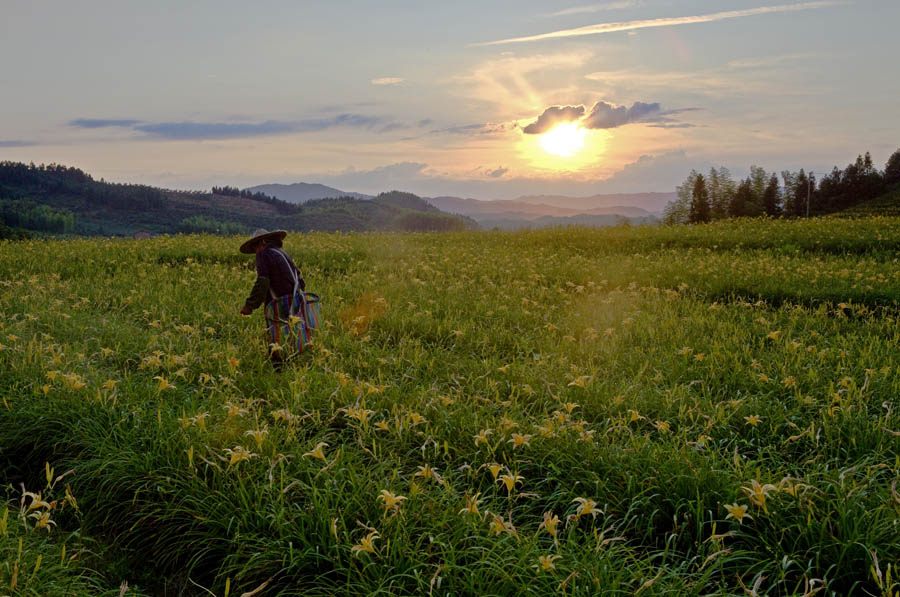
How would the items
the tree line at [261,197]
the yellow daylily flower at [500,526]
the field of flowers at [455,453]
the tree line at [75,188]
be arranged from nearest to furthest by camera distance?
the yellow daylily flower at [500,526], the field of flowers at [455,453], the tree line at [75,188], the tree line at [261,197]

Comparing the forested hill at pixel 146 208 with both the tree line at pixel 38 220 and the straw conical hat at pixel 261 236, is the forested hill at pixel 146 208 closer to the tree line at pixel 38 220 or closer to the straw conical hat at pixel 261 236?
the tree line at pixel 38 220

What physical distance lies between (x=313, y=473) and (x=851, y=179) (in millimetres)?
101343

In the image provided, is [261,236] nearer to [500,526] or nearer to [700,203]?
[500,526]

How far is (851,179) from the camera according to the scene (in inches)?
3243

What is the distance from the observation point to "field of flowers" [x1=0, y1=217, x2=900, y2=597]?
2.92 m

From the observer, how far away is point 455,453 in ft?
13.9

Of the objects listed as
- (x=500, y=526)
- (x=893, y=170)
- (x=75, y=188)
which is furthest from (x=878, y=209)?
(x=75, y=188)

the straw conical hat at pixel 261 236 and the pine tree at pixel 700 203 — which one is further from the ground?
the pine tree at pixel 700 203

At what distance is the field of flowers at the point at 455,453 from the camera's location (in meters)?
2.92

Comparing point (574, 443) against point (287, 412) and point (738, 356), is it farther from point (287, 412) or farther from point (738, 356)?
point (738, 356)

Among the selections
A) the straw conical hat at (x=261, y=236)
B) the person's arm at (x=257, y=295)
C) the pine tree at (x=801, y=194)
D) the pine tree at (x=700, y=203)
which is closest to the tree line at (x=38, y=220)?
the pine tree at (x=700, y=203)

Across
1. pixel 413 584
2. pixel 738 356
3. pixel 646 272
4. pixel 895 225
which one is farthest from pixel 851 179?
pixel 413 584

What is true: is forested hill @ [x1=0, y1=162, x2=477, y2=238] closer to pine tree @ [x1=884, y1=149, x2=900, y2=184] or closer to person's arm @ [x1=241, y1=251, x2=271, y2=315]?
pine tree @ [x1=884, y1=149, x2=900, y2=184]

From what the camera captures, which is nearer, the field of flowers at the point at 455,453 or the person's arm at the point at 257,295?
the field of flowers at the point at 455,453
